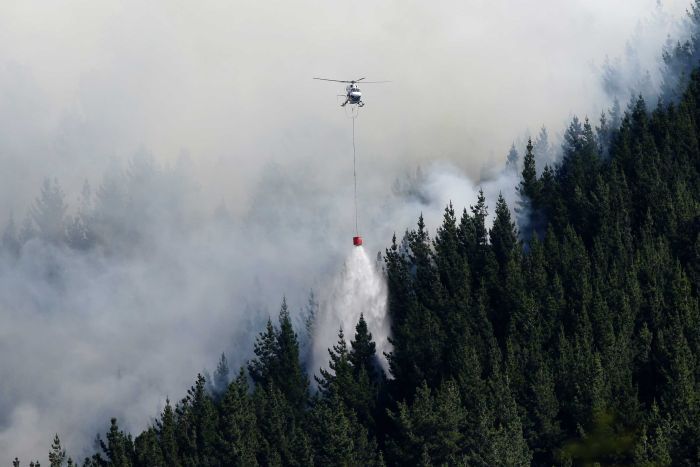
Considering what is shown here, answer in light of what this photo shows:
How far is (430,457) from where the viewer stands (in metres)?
123

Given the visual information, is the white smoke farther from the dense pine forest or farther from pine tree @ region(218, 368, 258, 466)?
pine tree @ region(218, 368, 258, 466)

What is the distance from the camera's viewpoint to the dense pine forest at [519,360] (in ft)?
404

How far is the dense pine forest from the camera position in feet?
404

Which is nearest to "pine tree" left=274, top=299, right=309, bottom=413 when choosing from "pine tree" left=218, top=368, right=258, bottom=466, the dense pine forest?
the dense pine forest

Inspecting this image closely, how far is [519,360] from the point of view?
13662 cm

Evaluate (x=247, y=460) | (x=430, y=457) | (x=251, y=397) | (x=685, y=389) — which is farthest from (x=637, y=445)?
(x=251, y=397)

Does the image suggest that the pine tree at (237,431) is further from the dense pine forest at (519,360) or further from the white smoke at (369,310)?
the white smoke at (369,310)

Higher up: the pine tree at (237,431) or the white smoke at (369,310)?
the white smoke at (369,310)

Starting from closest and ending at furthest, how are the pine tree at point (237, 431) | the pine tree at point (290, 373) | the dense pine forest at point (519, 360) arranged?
1. the dense pine forest at point (519, 360)
2. the pine tree at point (237, 431)
3. the pine tree at point (290, 373)

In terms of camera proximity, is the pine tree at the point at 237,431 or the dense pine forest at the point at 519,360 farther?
the pine tree at the point at 237,431

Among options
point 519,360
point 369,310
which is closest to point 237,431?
point 519,360

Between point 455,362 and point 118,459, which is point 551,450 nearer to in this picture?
point 455,362

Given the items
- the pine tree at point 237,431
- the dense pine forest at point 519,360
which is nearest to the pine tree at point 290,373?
the dense pine forest at point 519,360

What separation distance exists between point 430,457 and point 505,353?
22.8 meters
